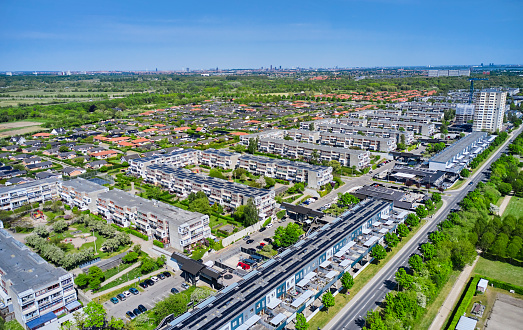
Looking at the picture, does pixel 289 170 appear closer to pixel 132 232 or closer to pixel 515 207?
pixel 132 232

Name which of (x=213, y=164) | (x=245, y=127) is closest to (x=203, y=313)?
(x=213, y=164)

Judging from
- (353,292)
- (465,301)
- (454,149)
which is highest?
(454,149)

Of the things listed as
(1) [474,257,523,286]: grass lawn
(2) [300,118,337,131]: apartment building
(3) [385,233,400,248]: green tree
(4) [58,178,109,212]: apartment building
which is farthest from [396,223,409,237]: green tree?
(2) [300,118,337,131]: apartment building

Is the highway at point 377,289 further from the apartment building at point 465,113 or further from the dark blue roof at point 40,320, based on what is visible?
the apartment building at point 465,113

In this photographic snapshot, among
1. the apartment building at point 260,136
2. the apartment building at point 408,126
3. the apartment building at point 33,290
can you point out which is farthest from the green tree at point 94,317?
the apartment building at point 408,126

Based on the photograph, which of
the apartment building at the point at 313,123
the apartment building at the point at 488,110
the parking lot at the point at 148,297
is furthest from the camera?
the apartment building at the point at 313,123

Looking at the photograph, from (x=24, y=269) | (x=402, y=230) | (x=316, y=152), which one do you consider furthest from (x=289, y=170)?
(x=24, y=269)

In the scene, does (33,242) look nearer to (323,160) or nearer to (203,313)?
(203,313)
